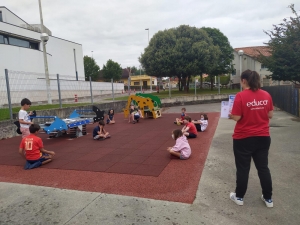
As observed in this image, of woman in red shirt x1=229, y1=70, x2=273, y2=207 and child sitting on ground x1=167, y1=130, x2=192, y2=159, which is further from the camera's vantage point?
child sitting on ground x1=167, y1=130, x2=192, y2=159

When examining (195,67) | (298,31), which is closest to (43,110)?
(298,31)

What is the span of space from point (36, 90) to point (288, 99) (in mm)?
14477

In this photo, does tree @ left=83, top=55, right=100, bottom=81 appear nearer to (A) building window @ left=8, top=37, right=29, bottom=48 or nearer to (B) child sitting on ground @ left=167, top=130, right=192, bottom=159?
(A) building window @ left=8, top=37, right=29, bottom=48

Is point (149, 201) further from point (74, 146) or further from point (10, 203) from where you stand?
point (74, 146)

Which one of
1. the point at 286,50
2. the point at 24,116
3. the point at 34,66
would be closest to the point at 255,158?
the point at 24,116

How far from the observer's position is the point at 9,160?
21.0 feet

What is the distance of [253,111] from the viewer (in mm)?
3326

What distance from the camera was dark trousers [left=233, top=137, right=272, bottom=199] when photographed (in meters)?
3.38

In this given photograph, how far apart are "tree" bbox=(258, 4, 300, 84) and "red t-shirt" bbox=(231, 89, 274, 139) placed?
14.4 meters

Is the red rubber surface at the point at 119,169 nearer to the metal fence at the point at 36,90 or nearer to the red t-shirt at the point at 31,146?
the red t-shirt at the point at 31,146

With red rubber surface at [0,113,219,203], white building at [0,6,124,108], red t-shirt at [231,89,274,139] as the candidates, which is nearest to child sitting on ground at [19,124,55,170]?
red rubber surface at [0,113,219,203]

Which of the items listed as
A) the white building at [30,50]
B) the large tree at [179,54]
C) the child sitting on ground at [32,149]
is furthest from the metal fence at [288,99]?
the white building at [30,50]

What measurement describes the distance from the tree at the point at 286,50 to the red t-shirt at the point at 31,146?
51.4 feet

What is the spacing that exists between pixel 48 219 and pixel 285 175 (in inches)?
164
